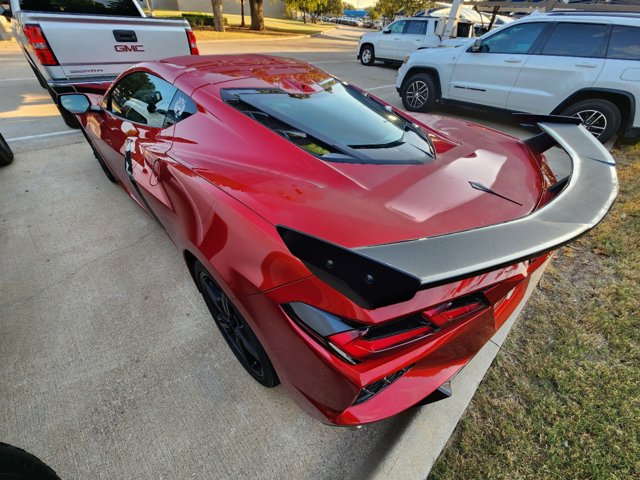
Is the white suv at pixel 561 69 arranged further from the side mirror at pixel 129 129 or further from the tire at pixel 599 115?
the side mirror at pixel 129 129

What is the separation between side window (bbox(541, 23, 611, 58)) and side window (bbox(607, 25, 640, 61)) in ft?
0.28

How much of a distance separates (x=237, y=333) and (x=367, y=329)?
955 millimetres

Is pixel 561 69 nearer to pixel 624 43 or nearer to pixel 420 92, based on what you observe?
pixel 624 43

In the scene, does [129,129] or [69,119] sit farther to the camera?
[69,119]

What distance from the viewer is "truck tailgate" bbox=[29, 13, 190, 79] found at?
430 cm

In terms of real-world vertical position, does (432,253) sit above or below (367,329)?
above

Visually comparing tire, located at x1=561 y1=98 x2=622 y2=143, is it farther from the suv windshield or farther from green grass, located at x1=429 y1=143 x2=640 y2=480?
the suv windshield

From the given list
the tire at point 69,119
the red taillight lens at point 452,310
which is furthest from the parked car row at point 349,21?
the red taillight lens at point 452,310

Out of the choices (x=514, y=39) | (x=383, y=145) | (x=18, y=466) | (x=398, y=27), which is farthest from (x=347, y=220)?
(x=398, y=27)

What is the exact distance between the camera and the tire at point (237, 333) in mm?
1592

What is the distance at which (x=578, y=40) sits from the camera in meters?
4.86

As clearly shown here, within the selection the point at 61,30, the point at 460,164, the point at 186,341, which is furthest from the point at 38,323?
the point at 61,30

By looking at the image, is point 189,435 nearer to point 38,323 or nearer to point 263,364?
point 263,364

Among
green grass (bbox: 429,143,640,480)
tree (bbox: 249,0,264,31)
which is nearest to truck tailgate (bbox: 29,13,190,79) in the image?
green grass (bbox: 429,143,640,480)
